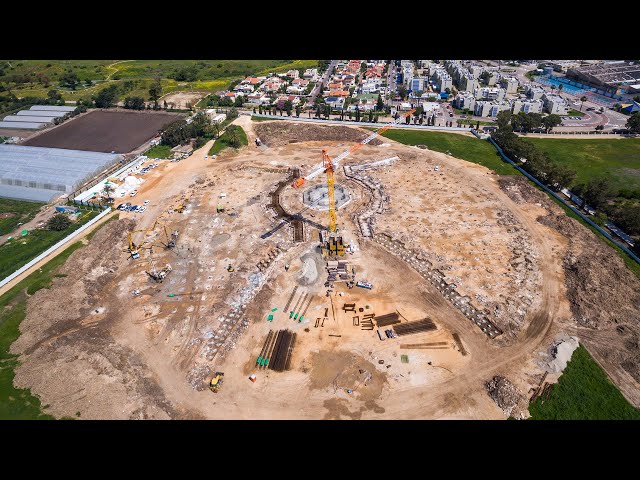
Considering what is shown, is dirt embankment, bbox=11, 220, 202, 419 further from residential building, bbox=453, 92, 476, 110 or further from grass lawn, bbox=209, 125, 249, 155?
residential building, bbox=453, 92, 476, 110

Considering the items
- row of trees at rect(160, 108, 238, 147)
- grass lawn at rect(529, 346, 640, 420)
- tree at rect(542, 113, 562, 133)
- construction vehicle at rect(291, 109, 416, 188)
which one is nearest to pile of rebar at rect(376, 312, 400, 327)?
grass lawn at rect(529, 346, 640, 420)

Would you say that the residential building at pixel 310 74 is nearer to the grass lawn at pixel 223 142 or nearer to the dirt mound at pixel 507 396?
the grass lawn at pixel 223 142

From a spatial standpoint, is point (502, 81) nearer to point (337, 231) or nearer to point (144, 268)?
point (337, 231)

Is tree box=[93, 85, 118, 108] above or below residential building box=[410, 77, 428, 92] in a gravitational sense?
below

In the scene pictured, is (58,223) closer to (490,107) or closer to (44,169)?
(44,169)

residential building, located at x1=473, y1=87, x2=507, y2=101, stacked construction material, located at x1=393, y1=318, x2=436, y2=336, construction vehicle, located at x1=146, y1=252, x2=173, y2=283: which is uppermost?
residential building, located at x1=473, y1=87, x2=507, y2=101

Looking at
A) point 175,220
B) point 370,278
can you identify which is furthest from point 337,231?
point 175,220

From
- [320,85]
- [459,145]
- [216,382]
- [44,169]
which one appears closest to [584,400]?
[216,382]
